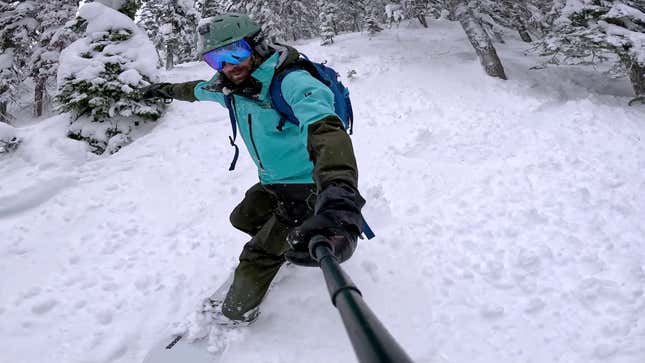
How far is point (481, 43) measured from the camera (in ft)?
39.0

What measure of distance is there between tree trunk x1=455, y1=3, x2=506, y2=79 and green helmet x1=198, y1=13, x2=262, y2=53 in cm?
1082

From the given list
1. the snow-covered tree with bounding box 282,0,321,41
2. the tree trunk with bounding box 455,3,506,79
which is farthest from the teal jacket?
the snow-covered tree with bounding box 282,0,321,41

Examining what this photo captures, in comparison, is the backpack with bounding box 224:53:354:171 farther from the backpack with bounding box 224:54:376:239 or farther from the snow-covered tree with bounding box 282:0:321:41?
the snow-covered tree with bounding box 282:0:321:41

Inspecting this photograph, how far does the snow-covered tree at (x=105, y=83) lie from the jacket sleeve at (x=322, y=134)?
310 inches

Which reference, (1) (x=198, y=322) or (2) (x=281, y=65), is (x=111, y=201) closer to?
(1) (x=198, y=322)

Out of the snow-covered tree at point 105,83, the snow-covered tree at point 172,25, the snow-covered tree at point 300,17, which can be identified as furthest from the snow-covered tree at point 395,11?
the snow-covered tree at point 300,17

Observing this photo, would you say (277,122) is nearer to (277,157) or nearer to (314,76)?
(277,157)

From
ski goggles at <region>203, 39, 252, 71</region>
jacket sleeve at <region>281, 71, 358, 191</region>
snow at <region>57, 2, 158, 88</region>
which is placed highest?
ski goggles at <region>203, 39, 252, 71</region>

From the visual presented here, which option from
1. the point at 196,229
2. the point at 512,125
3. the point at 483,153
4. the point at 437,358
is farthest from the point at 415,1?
the point at 437,358

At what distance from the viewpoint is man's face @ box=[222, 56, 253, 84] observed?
2.80 m

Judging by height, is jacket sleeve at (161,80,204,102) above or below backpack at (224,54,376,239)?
→ below

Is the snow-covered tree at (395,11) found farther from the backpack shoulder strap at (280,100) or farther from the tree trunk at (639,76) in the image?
the backpack shoulder strap at (280,100)

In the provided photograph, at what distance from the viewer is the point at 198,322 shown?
3.45 meters

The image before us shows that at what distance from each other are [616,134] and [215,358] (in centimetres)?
773
